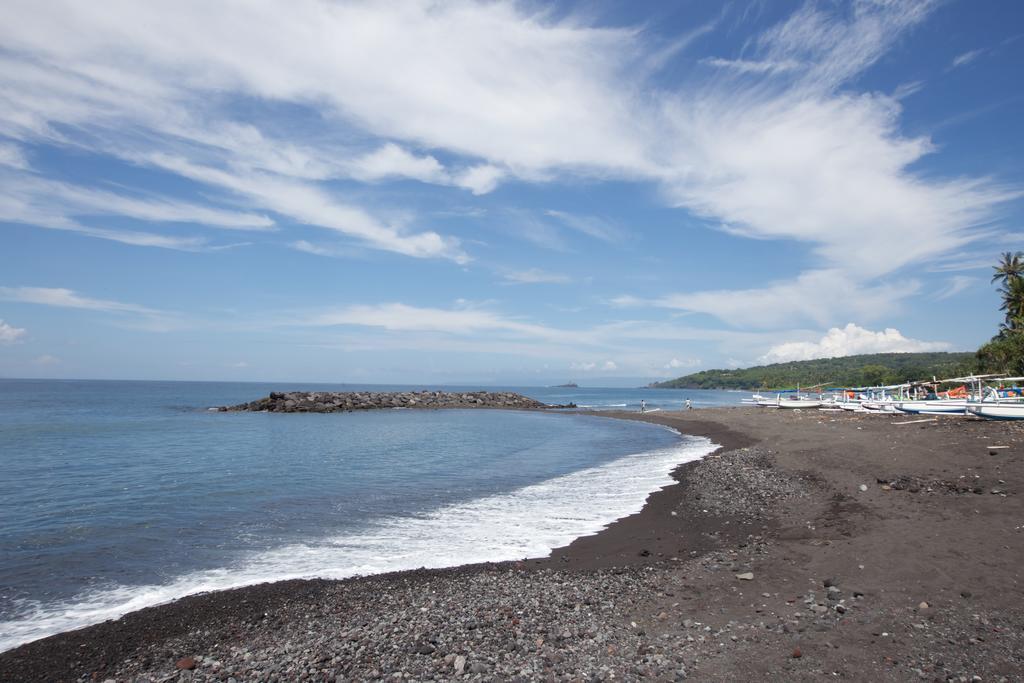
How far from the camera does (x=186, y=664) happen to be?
266 inches

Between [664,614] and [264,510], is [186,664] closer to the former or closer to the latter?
[664,614]

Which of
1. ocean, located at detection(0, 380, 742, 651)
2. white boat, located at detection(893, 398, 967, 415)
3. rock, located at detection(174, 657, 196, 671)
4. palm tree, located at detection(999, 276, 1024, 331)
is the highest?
palm tree, located at detection(999, 276, 1024, 331)

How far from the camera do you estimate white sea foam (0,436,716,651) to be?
344 inches

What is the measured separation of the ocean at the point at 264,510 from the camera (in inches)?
397

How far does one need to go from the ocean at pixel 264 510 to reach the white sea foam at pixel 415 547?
5 centimetres

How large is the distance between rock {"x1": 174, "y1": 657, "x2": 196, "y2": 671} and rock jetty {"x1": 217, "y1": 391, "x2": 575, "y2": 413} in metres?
65.5

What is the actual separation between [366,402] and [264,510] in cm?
6416

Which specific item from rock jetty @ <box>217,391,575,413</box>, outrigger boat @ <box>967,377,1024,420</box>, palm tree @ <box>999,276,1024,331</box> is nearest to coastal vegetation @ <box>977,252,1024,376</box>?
palm tree @ <box>999,276,1024,331</box>

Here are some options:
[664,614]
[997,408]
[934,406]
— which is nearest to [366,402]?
[934,406]

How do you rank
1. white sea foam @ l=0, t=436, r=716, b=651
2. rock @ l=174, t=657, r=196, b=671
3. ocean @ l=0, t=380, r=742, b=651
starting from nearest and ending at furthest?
1. rock @ l=174, t=657, r=196, b=671
2. white sea foam @ l=0, t=436, r=716, b=651
3. ocean @ l=0, t=380, r=742, b=651

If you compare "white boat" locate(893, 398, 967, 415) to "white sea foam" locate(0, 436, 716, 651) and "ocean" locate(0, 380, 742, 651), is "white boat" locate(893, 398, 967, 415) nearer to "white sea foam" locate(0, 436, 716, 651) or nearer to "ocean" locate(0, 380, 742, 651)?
"ocean" locate(0, 380, 742, 651)

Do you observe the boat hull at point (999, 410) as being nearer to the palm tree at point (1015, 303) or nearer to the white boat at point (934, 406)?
the white boat at point (934, 406)

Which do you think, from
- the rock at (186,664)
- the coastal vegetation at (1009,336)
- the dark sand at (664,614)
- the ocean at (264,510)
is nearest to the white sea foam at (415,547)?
the ocean at (264,510)

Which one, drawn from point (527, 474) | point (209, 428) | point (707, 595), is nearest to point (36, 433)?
point (209, 428)
